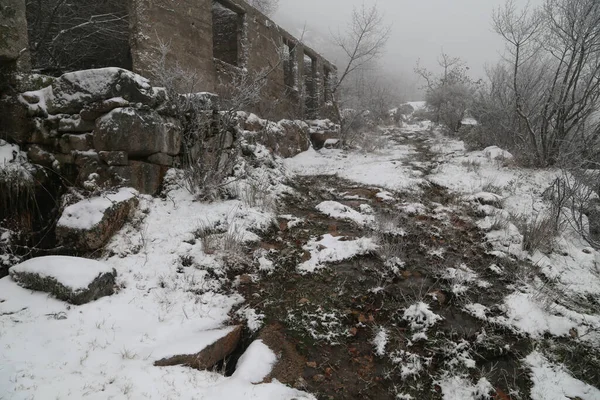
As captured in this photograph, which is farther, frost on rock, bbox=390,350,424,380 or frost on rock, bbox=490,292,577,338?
frost on rock, bbox=490,292,577,338

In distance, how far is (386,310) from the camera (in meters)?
3.16

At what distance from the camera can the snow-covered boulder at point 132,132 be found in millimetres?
3879

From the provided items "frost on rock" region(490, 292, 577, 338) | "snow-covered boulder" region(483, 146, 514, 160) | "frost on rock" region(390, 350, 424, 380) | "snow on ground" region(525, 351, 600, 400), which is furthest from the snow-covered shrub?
"snow-covered boulder" region(483, 146, 514, 160)

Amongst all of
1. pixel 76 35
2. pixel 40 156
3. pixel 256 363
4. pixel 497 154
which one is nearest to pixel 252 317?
pixel 256 363

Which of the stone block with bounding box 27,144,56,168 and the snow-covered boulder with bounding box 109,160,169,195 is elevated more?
the stone block with bounding box 27,144,56,168

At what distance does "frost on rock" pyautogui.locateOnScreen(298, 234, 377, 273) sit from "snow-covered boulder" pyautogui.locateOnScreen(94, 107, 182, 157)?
2.35 metres

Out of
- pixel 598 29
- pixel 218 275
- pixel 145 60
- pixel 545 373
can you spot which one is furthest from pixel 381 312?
pixel 598 29

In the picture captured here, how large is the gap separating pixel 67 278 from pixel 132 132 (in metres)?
1.92

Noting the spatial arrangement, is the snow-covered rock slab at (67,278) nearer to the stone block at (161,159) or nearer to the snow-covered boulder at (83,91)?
the stone block at (161,159)

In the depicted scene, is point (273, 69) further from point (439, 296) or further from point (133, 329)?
point (133, 329)

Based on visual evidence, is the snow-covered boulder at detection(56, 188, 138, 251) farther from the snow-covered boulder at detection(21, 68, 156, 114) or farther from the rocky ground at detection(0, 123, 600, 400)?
the snow-covered boulder at detection(21, 68, 156, 114)

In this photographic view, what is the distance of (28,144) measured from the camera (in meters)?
4.07

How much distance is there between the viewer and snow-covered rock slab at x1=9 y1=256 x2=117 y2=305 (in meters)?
2.66

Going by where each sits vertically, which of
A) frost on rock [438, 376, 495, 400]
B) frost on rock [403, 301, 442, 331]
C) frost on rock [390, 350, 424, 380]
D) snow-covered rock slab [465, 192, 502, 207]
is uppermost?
snow-covered rock slab [465, 192, 502, 207]
